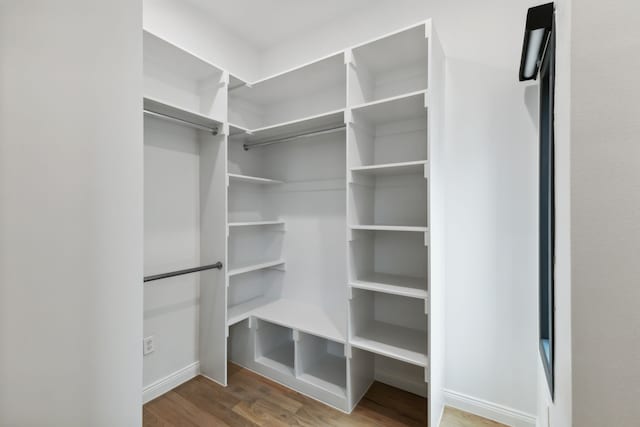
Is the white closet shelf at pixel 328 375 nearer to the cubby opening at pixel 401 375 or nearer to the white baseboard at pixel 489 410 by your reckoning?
the cubby opening at pixel 401 375

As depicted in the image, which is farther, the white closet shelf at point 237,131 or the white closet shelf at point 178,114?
the white closet shelf at point 237,131

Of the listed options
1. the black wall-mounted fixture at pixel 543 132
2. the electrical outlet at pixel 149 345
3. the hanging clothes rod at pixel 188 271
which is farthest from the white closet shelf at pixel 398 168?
the electrical outlet at pixel 149 345

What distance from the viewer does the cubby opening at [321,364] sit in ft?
6.51

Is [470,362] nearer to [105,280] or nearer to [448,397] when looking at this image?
[448,397]

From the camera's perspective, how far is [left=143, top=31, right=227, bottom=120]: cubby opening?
6.15ft

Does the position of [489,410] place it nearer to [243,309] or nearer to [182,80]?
[243,309]

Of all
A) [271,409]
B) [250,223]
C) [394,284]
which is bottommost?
[271,409]

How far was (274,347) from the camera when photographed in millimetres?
2506

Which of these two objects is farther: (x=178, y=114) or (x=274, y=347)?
(x=274, y=347)

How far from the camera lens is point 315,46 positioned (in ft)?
7.98

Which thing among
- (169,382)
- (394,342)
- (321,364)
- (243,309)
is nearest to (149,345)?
(169,382)

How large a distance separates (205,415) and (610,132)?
2.38 metres

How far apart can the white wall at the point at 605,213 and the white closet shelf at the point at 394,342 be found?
3.31 ft

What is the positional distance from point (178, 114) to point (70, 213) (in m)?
1.47
